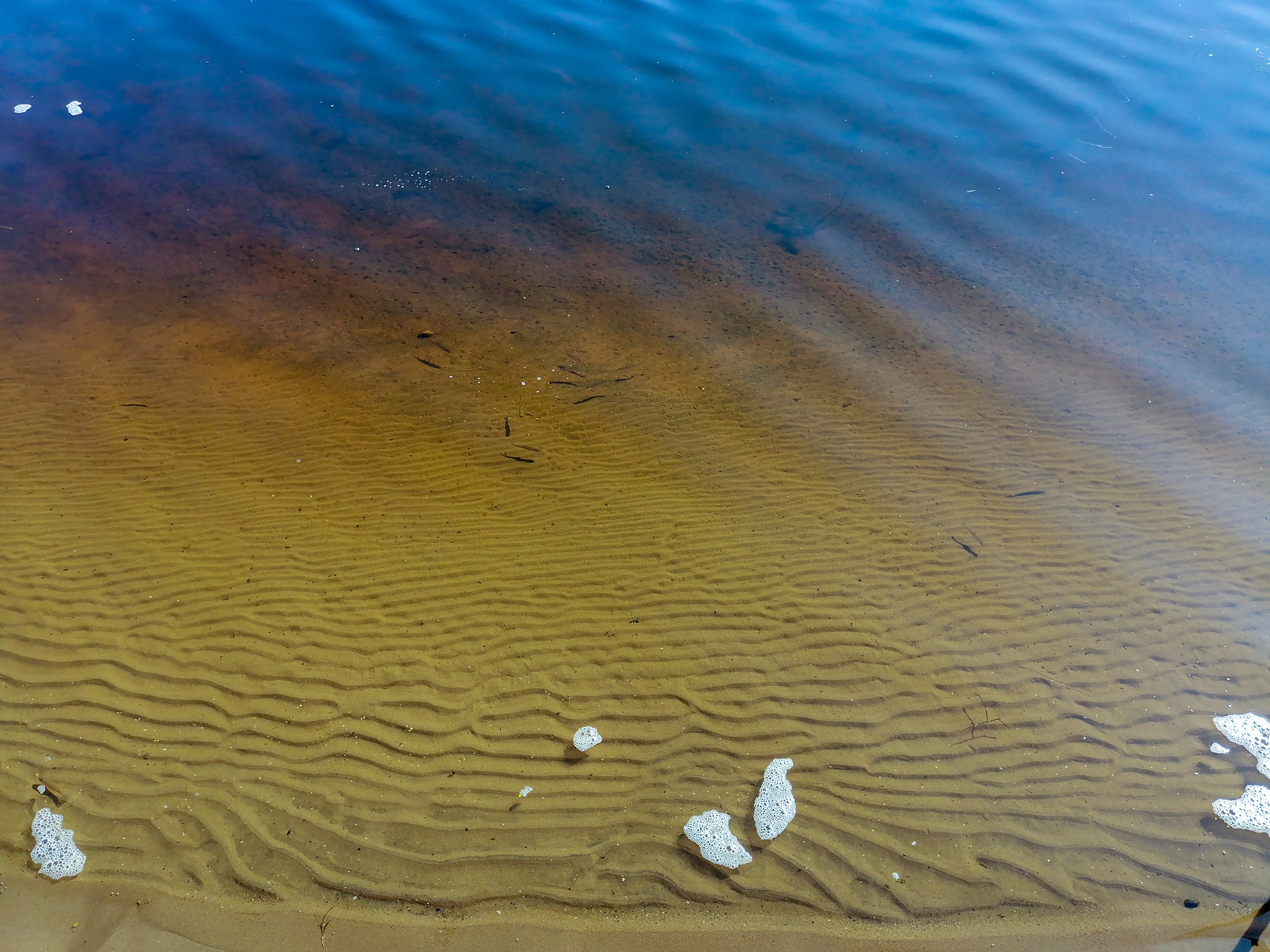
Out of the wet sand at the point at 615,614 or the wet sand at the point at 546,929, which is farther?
the wet sand at the point at 615,614

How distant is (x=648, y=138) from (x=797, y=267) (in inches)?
156

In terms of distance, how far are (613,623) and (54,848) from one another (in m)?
4.26

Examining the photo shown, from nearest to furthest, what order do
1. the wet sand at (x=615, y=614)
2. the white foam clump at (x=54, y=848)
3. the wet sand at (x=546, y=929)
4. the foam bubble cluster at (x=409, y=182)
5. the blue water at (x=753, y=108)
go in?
the wet sand at (x=546, y=929), the white foam clump at (x=54, y=848), the wet sand at (x=615, y=614), the blue water at (x=753, y=108), the foam bubble cluster at (x=409, y=182)

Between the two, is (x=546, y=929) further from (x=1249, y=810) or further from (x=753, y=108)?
(x=753, y=108)

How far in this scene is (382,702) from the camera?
6027 mm

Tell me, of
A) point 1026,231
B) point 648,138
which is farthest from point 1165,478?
point 648,138

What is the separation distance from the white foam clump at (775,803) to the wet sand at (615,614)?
13 centimetres

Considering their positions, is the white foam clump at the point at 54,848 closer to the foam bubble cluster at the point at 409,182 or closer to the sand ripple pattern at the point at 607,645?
the sand ripple pattern at the point at 607,645

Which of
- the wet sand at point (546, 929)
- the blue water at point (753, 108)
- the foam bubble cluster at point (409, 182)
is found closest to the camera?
the wet sand at point (546, 929)

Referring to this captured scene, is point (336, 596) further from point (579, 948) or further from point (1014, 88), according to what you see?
point (1014, 88)

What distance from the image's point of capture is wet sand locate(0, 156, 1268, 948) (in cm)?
521

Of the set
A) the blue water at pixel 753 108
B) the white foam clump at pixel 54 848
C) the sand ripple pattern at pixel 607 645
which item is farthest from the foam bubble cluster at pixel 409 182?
the white foam clump at pixel 54 848

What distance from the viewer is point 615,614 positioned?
6.69m

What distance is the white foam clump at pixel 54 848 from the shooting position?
200 inches
